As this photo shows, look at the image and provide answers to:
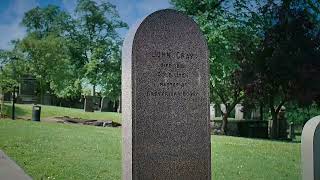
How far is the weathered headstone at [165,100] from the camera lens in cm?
554

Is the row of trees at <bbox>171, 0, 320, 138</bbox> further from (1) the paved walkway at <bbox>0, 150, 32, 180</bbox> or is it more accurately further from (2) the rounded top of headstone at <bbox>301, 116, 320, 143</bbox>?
(2) the rounded top of headstone at <bbox>301, 116, 320, 143</bbox>

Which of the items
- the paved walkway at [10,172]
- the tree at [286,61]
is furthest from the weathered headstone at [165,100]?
the tree at [286,61]

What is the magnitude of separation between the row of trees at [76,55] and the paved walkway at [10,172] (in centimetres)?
2988

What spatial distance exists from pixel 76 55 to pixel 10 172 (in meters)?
34.8

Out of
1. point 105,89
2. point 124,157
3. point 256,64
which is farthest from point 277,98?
point 124,157

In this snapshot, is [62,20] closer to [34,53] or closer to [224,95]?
[34,53]

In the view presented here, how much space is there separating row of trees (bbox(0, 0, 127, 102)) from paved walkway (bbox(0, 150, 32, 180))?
29.9 m

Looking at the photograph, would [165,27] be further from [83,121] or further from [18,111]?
[18,111]

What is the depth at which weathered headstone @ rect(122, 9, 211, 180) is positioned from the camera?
5539mm

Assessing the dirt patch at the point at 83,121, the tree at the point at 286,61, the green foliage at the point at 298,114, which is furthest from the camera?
the green foliage at the point at 298,114

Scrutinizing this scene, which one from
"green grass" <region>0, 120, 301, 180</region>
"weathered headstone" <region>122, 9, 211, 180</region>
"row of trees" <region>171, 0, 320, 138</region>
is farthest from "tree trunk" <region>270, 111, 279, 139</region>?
"weathered headstone" <region>122, 9, 211, 180</region>

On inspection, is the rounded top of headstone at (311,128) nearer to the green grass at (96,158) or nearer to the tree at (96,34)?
the green grass at (96,158)

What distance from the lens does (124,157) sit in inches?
A: 227

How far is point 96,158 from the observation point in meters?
11.0
